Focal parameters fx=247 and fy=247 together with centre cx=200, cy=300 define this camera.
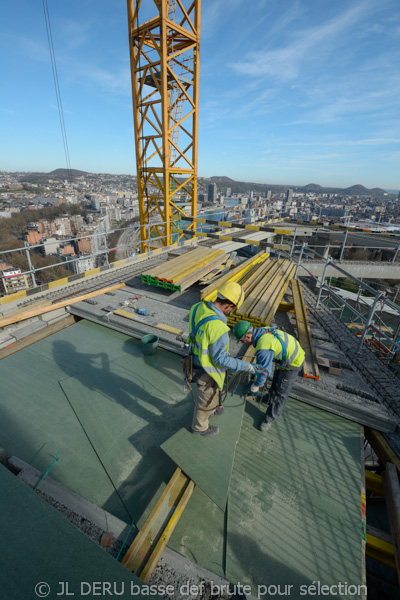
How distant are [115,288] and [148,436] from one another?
4.83 metres

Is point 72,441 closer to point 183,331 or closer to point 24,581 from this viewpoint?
point 24,581

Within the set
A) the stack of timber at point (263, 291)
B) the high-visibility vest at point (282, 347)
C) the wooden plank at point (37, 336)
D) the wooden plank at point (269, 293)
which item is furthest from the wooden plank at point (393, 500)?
the wooden plank at point (37, 336)

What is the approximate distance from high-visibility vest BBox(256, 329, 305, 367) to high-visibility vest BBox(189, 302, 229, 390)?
23.1 inches

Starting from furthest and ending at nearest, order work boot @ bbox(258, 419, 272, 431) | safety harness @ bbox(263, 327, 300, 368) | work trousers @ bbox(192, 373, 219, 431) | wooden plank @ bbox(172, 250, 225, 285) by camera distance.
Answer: wooden plank @ bbox(172, 250, 225, 285)
work boot @ bbox(258, 419, 272, 431)
safety harness @ bbox(263, 327, 300, 368)
work trousers @ bbox(192, 373, 219, 431)

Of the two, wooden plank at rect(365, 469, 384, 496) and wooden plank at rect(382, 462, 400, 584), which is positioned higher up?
wooden plank at rect(382, 462, 400, 584)

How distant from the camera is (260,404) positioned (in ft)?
13.2

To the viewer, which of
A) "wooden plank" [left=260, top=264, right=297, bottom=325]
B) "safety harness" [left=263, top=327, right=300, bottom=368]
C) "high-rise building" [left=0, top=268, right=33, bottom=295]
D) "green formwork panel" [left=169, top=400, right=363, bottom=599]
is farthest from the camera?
"high-rise building" [left=0, top=268, right=33, bottom=295]

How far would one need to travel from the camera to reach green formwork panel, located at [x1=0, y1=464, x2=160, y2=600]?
1704 millimetres

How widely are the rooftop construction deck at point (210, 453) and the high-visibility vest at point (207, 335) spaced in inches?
37.8

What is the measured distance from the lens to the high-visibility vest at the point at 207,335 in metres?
2.67

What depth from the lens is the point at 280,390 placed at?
346cm

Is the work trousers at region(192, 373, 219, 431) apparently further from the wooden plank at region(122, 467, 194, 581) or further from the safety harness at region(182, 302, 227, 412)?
the wooden plank at region(122, 467, 194, 581)

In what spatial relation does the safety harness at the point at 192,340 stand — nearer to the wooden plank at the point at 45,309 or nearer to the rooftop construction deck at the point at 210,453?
the rooftop construction deck at the point at 210,453

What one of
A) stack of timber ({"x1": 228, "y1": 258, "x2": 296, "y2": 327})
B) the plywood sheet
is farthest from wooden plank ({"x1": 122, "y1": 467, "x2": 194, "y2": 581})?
stack of timber ({"x1": 228, "y1": 258, "x2": 296, "y2": 327})
